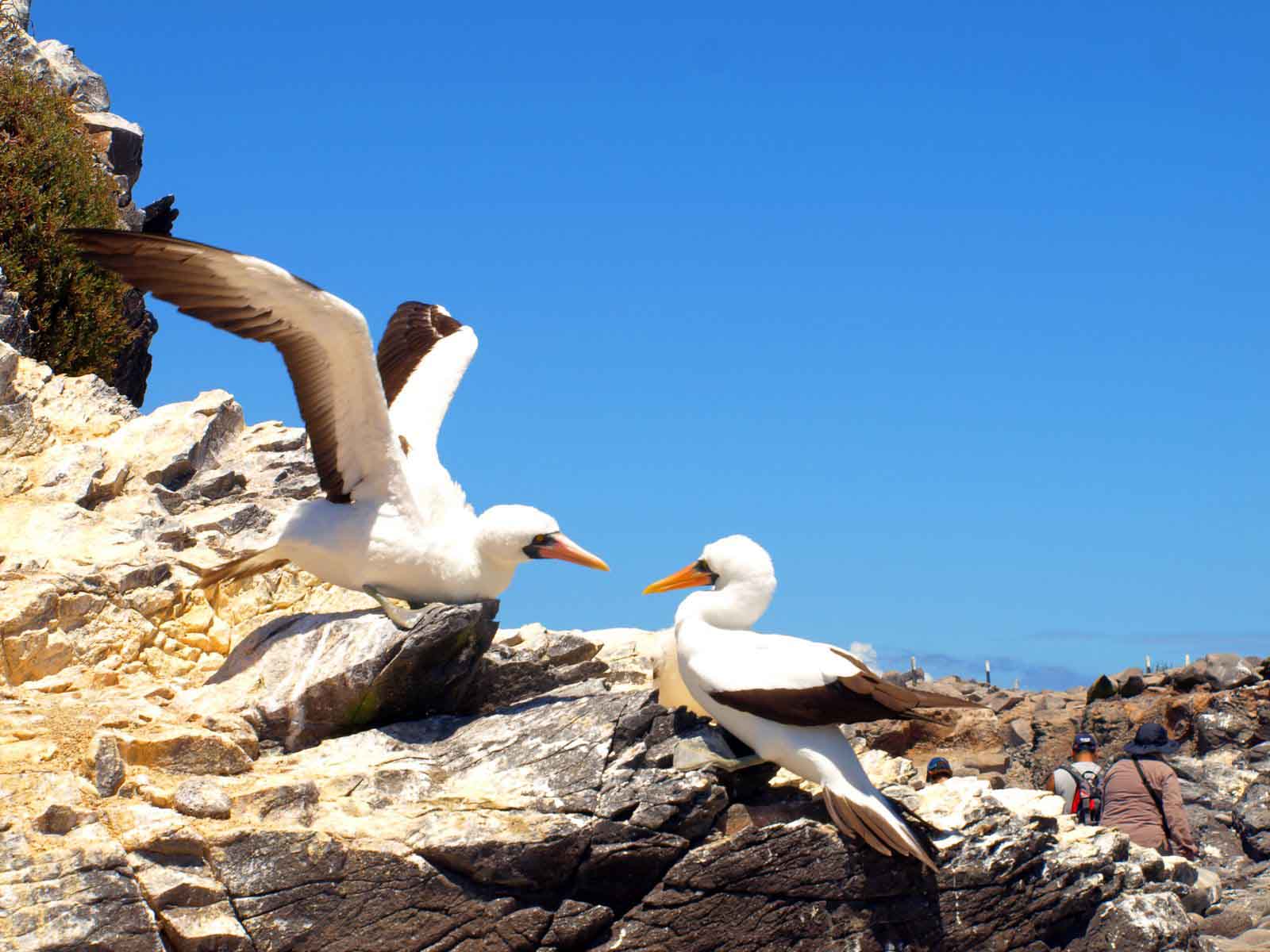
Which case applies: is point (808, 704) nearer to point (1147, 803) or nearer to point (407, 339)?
point (1147, 803)

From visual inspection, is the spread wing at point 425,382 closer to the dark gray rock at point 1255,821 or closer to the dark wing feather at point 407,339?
the dark wing feather at point 407,339

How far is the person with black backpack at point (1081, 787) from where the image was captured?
12.2 metres

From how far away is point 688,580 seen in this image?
9602mm

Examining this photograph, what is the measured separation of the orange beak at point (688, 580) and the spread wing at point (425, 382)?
5.78 ft

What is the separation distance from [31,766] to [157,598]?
2.79 meters

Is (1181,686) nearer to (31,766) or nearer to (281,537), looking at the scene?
(281,537)

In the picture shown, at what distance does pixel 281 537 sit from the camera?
10109mm

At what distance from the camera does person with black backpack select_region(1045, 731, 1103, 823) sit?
40.0ft

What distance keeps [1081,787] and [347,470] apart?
22.5ft

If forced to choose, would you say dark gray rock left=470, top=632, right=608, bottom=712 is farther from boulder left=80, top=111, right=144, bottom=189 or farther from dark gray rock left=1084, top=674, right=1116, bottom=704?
boulder left=80, top=111, right=144, bottom=189

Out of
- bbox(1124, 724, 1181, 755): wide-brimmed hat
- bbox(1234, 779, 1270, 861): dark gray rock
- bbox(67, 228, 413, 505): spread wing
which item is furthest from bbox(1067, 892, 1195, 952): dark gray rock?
bbox(1234, 779, 1270, 861): dark gray rock

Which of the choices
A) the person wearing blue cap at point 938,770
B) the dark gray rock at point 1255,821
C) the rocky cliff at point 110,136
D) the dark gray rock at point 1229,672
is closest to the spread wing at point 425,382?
the person wearing blue cap at point 938,770

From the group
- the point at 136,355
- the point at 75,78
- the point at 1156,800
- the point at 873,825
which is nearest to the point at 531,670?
the point at 873,825

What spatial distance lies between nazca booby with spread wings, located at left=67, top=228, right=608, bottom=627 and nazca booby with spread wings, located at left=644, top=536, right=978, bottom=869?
5.08 feet
